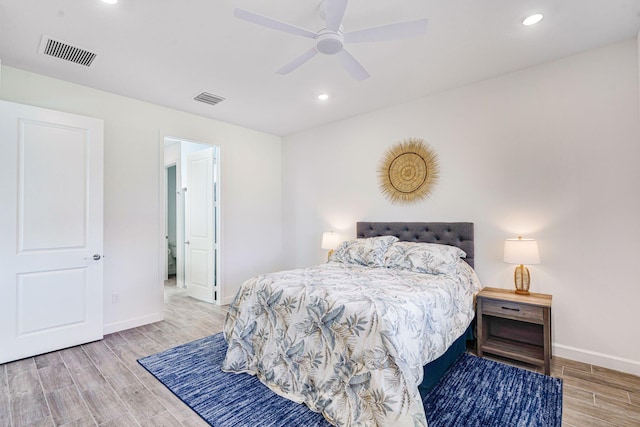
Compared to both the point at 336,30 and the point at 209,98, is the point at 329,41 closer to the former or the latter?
the point at 336,30

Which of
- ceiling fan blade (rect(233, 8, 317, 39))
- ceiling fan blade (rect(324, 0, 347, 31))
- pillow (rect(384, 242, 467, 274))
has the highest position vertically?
ceiling fan blade (rect(324, 0, 347, 31))

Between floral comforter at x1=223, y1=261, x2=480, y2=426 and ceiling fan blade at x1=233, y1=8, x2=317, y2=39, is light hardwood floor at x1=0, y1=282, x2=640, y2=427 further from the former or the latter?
ceiling fan blade at x1=233, y1=8, x2=317, y2=39

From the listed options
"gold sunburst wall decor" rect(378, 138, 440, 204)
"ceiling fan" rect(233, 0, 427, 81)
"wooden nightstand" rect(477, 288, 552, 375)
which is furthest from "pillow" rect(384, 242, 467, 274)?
"ceiling fan" rect(233, 0, 427, 81)

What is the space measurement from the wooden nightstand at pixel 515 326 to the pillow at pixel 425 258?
391 mm

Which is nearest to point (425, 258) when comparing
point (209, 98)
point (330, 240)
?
point (330, 240)

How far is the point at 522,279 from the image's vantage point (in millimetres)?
2918

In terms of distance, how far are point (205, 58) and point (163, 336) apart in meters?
2.86

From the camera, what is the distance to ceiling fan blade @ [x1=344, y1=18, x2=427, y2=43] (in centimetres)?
188

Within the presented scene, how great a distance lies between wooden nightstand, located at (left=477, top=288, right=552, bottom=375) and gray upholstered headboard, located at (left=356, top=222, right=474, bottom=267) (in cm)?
53

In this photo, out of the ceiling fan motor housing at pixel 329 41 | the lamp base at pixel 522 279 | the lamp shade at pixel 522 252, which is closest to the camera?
the ceiling fan motor housing at pixel 329 41

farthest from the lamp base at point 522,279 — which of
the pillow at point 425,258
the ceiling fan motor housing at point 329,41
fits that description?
the ceiling fan motor housing at point 329,41

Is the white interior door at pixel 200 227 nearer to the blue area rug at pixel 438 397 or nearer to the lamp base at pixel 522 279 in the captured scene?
the blue area rug at pixel 438 397

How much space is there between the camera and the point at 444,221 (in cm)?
355

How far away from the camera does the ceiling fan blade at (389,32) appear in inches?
74.1
